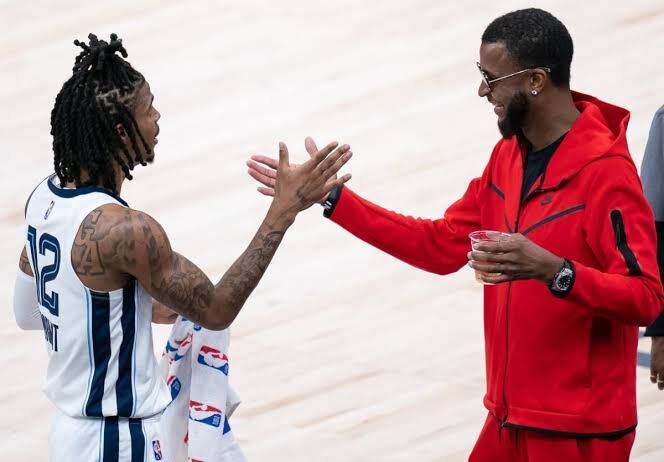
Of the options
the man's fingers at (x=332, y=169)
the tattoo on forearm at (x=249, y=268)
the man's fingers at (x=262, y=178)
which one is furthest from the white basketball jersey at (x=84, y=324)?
the man's fingers at (x=262, y=178)

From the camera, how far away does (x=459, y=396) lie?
18.6ft

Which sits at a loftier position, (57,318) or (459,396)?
(57,318)

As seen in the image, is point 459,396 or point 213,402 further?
point 459,396

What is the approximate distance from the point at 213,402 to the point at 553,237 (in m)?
1.31

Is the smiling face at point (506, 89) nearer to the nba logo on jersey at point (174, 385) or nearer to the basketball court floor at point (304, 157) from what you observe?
the nba logo on jersey at point (174, 385)

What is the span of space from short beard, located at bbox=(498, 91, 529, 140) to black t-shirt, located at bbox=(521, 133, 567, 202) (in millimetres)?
91

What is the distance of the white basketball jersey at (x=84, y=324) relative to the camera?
11.6 ft

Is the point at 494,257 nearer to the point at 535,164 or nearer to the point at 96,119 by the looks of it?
the point at 535,164

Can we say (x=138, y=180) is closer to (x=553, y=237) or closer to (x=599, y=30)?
(x=599, y=30)

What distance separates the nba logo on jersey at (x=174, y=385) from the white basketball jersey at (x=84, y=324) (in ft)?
2.75

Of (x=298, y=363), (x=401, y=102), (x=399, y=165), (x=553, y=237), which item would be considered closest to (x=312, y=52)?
(x=401, y=102)

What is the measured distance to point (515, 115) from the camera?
3803 millimetres

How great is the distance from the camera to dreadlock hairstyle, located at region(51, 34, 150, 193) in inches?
141

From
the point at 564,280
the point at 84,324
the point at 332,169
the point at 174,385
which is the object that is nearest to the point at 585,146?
the point at 564,280
